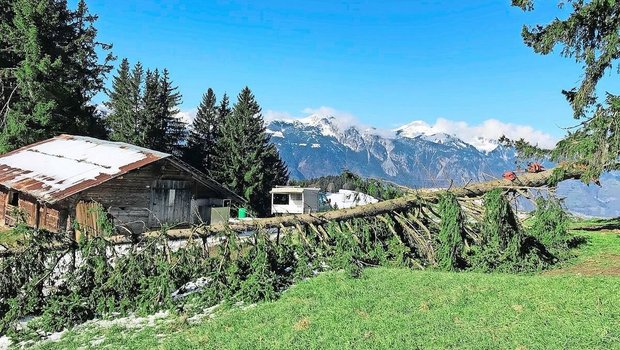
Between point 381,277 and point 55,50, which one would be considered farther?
point 55,50

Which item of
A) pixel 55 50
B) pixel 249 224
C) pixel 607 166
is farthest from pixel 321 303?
pixel 55 50

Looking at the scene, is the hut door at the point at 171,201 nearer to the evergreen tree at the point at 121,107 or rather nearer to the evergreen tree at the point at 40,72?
the evergreen tree at the point at 40,72

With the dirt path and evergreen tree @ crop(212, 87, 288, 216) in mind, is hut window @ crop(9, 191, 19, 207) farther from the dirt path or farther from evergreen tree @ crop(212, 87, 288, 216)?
the dirt path

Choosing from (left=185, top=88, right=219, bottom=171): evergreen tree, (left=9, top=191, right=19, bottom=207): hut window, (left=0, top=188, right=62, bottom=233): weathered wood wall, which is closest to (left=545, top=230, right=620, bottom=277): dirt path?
(left=0, top=188, right=62, bottom=233): weathered wood wall

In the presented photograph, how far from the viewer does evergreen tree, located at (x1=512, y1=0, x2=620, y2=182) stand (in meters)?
11.6

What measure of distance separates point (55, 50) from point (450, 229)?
1312 inches

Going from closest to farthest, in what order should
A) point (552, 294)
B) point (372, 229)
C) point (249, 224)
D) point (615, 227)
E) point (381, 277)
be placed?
point (552, 294)
point (381, 277)
point (249, 224)
point (372, 229)
point (615, 227)

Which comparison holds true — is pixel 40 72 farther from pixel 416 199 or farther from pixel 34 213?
pixel 416 199

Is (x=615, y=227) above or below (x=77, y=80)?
below

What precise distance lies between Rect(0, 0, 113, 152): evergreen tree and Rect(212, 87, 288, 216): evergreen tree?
12.4 m

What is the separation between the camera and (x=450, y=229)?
12.2 m

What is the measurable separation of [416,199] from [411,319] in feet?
19.2

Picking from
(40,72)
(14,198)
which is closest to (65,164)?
(14,198)

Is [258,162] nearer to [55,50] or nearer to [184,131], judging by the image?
[184,131]
